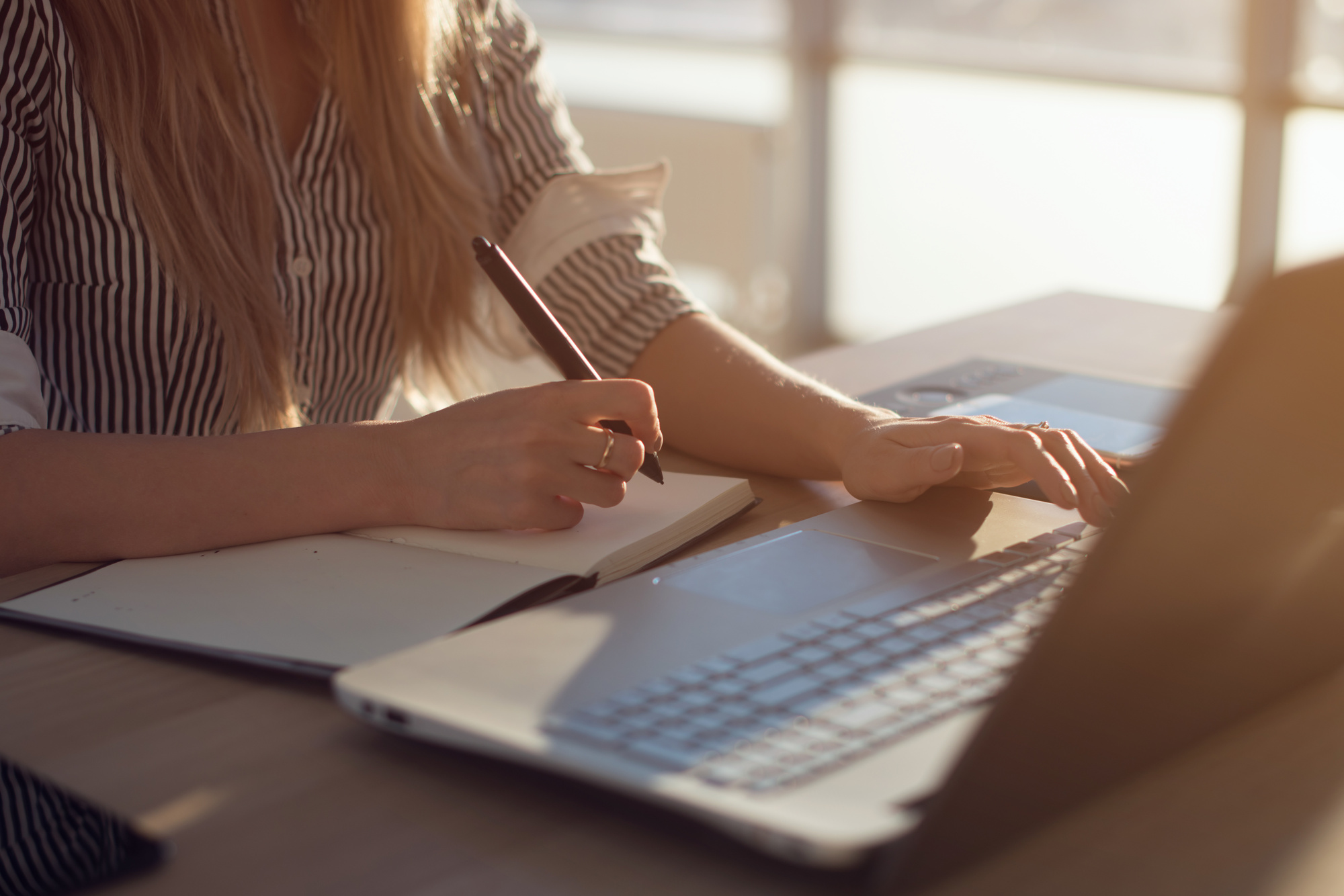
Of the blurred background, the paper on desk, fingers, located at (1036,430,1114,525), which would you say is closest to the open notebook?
the paper on desk

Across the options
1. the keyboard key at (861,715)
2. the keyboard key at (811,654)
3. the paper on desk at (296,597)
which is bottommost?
the paper on desk at (296,597)

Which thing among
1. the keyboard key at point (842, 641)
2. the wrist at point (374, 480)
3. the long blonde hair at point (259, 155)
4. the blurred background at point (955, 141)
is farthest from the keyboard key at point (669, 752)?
the blurred background at point (955, 141)

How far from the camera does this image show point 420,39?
1.11 metres

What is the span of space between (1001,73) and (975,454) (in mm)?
2943

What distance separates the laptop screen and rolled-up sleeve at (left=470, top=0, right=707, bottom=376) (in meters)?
0.70

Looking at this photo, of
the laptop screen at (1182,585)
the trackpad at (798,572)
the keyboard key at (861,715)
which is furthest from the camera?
the trackpad at (798,572)

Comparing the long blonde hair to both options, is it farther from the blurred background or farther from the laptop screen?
the blurred background

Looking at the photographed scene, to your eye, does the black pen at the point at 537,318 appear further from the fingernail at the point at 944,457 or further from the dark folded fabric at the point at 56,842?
the dark folded fabric at the point at 56,842

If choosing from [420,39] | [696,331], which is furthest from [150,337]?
[696,331]

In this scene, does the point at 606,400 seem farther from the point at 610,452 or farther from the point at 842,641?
the point at 842,641

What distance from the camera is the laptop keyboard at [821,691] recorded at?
446mm

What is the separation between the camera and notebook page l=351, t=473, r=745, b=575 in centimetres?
71

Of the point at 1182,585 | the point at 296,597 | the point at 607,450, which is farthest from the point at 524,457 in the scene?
the point at 1182,585

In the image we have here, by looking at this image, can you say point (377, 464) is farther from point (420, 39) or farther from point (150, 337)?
point (420, 39)
